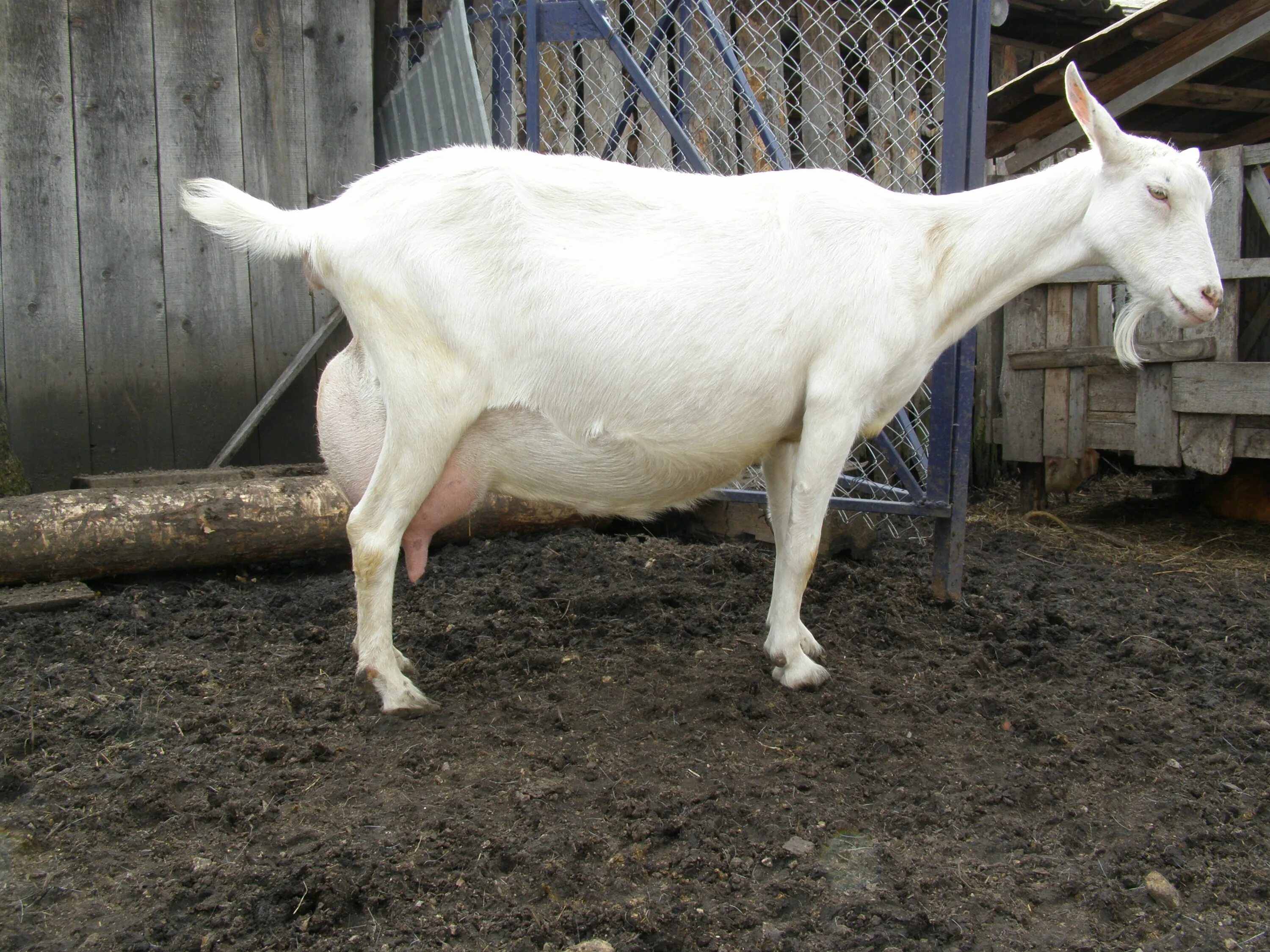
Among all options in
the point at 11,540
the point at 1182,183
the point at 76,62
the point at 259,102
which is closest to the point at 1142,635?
the point at 1182,183

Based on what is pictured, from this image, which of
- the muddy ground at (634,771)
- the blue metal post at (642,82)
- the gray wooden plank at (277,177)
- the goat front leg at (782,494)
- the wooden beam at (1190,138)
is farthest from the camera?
the wooden beam at (1190,138)

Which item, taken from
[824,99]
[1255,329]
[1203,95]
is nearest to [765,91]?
[824,99]

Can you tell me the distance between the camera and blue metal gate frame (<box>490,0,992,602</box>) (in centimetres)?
397

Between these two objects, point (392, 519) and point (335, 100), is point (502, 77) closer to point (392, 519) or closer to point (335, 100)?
point (335, 100)

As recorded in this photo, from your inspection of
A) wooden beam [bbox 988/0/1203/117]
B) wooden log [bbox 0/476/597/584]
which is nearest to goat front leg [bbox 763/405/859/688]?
wooden log [bbox 0/476/597/584]

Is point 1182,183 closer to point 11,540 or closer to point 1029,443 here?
point 1029,443

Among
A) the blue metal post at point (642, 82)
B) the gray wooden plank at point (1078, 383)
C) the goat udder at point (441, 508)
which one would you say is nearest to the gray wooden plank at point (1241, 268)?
the gray wooden plank at point (1078, 383)

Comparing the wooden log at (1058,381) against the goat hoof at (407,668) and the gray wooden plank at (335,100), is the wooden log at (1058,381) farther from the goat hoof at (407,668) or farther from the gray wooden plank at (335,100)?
the goat hoof at (407,668)

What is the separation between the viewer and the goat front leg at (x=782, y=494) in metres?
3.55

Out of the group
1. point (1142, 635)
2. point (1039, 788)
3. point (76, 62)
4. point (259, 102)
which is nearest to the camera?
point (1039, 788)

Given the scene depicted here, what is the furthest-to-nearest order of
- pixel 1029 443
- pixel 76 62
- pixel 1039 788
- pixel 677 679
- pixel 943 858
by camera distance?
pixel 1029 443
pixel 76 62
pixel 677 679
pixel 1039 788
pixel 943 858

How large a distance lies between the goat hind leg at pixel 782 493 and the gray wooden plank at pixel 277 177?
10.7ft

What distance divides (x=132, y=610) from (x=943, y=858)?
310 cm

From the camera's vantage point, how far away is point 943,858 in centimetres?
235
